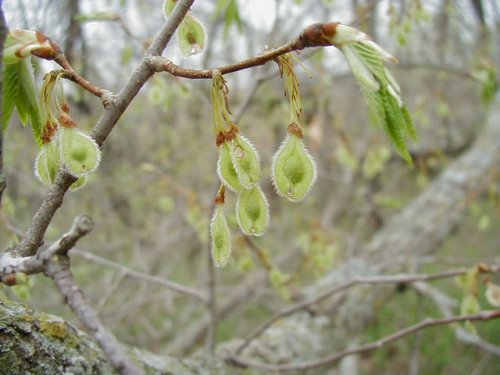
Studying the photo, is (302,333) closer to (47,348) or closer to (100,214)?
(47,348)

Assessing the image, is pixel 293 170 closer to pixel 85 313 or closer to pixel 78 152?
pixel 78 152

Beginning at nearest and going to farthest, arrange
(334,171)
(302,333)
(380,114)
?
1. (380,114)
2. (302,333)
3. (334,171)

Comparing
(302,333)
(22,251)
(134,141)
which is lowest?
(302,333)

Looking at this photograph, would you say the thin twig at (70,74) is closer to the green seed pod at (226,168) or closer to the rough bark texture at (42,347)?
the green seed pod at (226,168)

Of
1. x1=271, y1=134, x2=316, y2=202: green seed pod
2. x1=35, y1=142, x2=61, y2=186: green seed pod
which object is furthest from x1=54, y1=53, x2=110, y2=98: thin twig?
x1=271, y1=134, x2=316, y2=202: green seed pod

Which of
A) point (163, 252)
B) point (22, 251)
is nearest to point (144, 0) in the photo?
point (163, 252)

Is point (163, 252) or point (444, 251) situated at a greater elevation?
point (163, 252)

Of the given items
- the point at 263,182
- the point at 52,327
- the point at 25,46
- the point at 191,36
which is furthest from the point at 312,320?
the point at 263,182
